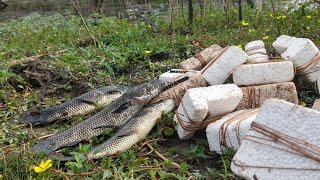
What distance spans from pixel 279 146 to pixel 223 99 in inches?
31.8

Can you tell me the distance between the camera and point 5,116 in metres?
3.85

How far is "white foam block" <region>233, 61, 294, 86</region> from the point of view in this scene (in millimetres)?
3438

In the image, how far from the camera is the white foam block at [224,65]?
3.62m

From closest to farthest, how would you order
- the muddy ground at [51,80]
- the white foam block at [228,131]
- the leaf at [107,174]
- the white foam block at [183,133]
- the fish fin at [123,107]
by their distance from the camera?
the leaf at [107,174], the white foam block at [228,131], the white foam block at [183,133], the fish fin at [123,107], the muddy ground at [51,80]

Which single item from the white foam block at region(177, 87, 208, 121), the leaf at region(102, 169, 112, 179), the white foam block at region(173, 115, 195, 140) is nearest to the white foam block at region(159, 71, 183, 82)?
the white foam block at region(173, 115, 195, 140)

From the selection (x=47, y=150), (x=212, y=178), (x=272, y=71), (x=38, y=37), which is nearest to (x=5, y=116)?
(x=47, y=150)

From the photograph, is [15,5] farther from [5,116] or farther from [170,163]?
[170,163]

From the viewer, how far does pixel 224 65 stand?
3.67 m

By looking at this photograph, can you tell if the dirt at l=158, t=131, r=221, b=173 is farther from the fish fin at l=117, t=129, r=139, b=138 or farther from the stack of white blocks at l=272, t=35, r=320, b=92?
the stack of white blocks at l=272, t=35, r=320, b=92

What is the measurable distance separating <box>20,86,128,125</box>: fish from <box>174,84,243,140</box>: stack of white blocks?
0.99m

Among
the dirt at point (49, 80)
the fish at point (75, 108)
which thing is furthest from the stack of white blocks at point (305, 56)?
the dirt at point (49, 80)

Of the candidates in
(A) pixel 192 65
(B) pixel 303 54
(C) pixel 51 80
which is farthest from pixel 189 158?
(C) pixel 51 80

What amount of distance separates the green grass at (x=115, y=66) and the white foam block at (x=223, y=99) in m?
0.26

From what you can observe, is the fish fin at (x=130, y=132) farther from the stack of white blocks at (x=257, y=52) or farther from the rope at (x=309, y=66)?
the rope at (x=309, y=66)
